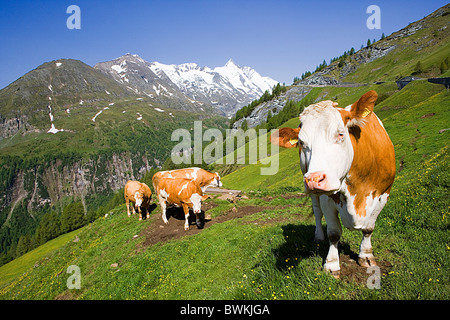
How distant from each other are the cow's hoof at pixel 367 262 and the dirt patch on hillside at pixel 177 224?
→ 35.5 ft

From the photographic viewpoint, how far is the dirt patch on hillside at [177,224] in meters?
14.6

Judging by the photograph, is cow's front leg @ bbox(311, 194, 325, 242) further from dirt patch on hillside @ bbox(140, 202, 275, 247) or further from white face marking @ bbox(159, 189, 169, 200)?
white face marking @ bbox(159, 189, 169, 200)

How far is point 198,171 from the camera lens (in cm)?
2538

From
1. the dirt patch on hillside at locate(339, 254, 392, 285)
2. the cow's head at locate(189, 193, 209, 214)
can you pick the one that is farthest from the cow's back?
the dirt patch on hillside at locate(339, 254, 392, 285)

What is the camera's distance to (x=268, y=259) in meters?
6.09

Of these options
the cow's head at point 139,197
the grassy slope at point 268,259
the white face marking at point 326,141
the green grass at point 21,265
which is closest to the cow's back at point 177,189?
the grassy slope at point 268,259

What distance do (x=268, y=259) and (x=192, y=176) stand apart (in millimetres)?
18909

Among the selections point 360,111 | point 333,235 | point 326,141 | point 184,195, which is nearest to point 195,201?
point 184,195

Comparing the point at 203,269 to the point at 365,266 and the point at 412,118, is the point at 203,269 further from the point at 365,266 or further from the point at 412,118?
the point at 412,118

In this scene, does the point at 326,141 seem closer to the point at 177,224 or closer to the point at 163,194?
the point at 177,224

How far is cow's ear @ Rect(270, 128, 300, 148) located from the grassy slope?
277 cm

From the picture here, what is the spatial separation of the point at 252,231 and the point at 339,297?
22.3 ft

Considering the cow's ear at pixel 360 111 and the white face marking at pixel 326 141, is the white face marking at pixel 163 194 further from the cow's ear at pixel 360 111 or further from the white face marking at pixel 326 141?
the cow's ear at pixel 360 111

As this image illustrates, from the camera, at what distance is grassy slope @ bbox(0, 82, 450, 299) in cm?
421
